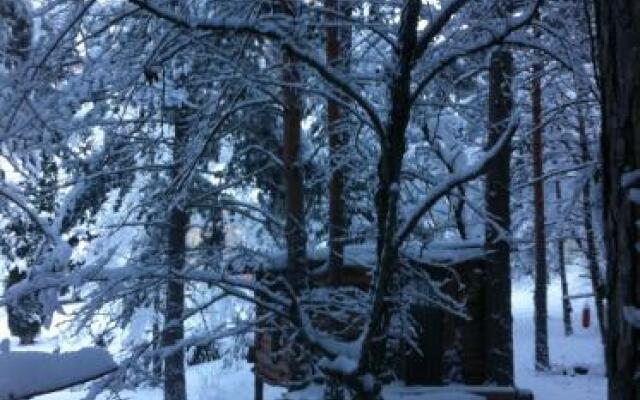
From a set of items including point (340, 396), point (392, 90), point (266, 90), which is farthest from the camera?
point (266, 90)

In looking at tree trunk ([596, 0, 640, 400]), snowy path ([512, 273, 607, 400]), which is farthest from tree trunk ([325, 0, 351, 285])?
snowy path ([512, 273, 607, 400])

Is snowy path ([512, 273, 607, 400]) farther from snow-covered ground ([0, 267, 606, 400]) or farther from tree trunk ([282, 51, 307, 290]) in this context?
tree trunk ([282, 51, 307, 290])

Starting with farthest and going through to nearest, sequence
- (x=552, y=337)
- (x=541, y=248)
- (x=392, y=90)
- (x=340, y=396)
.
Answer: (x=552, y=337), (x=541, y=248), (x=340, y=396), (x=392, y=90)

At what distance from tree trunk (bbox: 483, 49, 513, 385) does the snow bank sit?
9384 mm

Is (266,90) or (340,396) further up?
(266,90)

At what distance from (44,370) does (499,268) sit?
1009 cm

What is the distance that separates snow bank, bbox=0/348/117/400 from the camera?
184 cm

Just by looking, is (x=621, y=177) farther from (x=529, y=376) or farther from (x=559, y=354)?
(x=559, y=354)

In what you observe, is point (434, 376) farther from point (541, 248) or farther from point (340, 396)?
point (541, 248)

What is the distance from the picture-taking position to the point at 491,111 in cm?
1134

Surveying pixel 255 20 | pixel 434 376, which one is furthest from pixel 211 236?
pixel 255 20

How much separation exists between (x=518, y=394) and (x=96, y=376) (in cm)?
973

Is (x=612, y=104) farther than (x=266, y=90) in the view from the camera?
No

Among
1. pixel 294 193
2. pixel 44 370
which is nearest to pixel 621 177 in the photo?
pixel 44 370
